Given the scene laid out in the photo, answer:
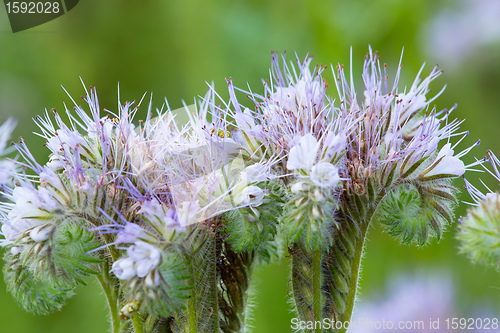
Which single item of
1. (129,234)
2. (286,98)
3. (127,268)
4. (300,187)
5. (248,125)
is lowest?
(127,268)

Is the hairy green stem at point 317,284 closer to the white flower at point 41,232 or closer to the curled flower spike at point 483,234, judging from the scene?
the curled flower spike at point 483,234

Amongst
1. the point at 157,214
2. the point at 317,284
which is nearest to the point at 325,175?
the point at 317,284

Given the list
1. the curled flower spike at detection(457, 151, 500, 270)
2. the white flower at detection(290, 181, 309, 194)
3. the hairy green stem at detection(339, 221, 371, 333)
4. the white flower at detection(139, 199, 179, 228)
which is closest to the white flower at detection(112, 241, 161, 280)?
the white flower at detection(139, 199, 179, 228)

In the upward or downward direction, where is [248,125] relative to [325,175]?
upward

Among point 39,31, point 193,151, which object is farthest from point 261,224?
point 39,31

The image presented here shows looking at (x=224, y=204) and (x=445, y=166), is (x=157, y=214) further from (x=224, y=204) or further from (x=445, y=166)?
(x=445, y=166)

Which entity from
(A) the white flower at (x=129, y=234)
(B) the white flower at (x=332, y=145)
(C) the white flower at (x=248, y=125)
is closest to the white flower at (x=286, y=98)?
(C) the white flower at (x=248, y=125)
